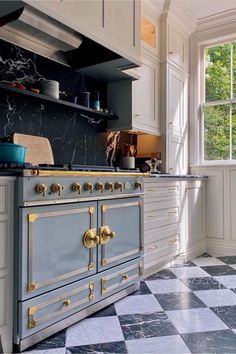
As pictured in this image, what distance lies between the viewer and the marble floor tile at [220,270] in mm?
2801

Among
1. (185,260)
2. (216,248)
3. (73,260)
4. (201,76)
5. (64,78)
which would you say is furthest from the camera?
(201,76)

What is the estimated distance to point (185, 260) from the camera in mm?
3203

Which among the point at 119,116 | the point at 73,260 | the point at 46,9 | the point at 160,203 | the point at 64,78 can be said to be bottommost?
the point at 73,260

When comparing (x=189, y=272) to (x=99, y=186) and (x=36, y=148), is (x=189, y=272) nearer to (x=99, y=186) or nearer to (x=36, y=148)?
(x=99, y=186)

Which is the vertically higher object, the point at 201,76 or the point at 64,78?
the point at 201,76

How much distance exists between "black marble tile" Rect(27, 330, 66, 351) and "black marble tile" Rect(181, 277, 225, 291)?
1.15 m

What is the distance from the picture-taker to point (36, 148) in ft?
7.21

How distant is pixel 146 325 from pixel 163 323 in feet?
0.35

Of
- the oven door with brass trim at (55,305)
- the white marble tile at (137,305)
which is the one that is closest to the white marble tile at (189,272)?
the white marble tile at (137,305)

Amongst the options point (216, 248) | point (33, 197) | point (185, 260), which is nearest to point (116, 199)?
point (33, 197)

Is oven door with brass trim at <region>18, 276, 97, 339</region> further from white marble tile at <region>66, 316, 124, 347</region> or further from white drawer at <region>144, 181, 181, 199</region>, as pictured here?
white drawer at <region>144, 181, 181, 199</region>

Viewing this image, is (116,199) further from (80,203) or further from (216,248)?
(216,248)

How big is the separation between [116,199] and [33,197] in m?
0.72

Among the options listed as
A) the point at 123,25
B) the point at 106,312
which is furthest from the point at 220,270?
the point at 123,25
